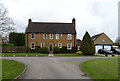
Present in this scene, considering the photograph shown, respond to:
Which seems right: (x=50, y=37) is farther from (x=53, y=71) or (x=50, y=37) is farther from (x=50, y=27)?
(x=53, y=71)

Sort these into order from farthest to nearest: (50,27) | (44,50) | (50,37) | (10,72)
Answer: (50,27), (50,37), (44,50), (10,72)

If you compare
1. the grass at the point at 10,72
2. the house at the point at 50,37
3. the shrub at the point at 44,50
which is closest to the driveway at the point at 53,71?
the grass at the point at 10,72

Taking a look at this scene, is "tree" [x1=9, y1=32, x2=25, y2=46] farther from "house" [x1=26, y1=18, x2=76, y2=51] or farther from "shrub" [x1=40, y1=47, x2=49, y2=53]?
"shrub" [x1=40, y1=47, x2=49, y2=53]

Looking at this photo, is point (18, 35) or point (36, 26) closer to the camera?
point (36, 26)

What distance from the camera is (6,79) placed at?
10.2 m

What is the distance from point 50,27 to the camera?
45.5m

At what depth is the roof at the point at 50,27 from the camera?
4391 centimetres

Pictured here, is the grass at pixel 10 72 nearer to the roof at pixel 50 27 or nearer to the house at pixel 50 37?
the house at pixel 50 37

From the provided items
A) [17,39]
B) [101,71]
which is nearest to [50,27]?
[17,39]

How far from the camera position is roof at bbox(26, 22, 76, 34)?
4391cm

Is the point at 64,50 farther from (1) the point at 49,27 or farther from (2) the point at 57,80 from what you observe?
(2) the point at 57,80

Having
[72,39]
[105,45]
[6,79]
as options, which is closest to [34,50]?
[72,39]

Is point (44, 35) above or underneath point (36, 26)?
underneath

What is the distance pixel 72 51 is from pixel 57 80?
32.9 metres
